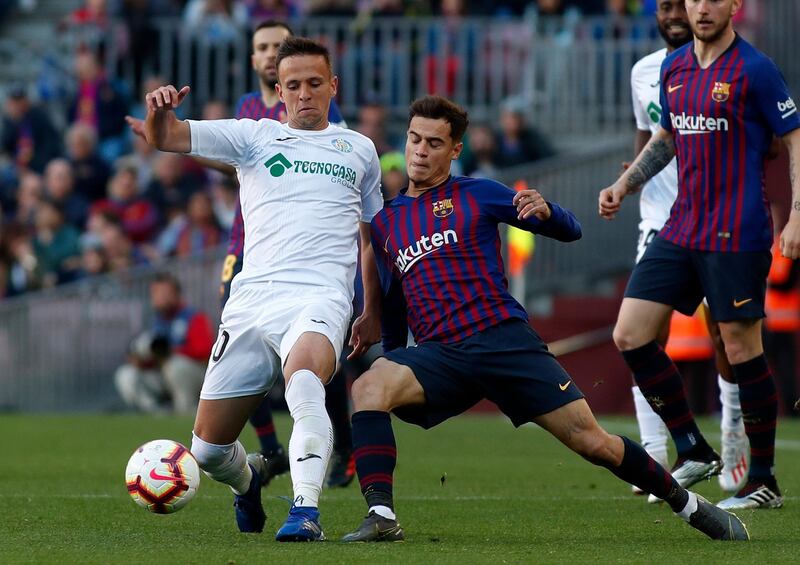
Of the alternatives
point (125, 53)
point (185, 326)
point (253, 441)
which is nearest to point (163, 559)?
point (253, 441)

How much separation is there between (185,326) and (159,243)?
79.2 inches

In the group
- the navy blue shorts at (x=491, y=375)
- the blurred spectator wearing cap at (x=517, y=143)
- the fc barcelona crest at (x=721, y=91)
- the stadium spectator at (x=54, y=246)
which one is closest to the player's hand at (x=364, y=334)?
the navy blue shorts at (x=491, y=375)

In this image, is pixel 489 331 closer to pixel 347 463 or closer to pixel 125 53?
pixel 347 463

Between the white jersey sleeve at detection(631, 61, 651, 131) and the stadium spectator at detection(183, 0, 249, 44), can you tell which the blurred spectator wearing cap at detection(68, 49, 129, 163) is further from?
the white jersey sleeve at detection(631, 61, 651, 131)

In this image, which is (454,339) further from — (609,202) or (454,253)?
(609,202)

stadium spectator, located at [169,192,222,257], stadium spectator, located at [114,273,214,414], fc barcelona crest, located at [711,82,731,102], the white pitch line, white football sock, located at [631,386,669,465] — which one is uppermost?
fc barcelona crest, located at [711,82,731,102]

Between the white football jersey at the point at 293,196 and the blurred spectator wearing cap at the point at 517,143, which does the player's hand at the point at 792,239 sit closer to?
the white football jersey at the point at 293,196

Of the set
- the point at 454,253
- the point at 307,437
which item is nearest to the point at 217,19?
the point at 454,253

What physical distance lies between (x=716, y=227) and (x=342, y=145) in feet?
6.01

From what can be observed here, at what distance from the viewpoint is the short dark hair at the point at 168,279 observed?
16.3 meters

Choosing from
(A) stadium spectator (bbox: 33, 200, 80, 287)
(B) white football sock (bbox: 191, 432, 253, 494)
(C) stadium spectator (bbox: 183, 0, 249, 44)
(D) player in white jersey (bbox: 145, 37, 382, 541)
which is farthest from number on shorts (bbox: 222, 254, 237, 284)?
(C) stadium spectator (bbox: 183, 0, 249, 44)

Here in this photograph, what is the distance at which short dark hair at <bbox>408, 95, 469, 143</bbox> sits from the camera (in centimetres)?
654

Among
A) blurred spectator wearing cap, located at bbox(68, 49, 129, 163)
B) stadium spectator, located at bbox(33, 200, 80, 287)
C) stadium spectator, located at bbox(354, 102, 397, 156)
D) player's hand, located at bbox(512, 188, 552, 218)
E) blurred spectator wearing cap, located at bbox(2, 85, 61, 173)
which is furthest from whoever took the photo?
blurred spectator wearing cap, located at bbox(2, 85, 61, 173)

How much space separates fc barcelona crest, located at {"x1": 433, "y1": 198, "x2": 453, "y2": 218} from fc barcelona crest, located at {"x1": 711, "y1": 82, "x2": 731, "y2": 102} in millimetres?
1505
